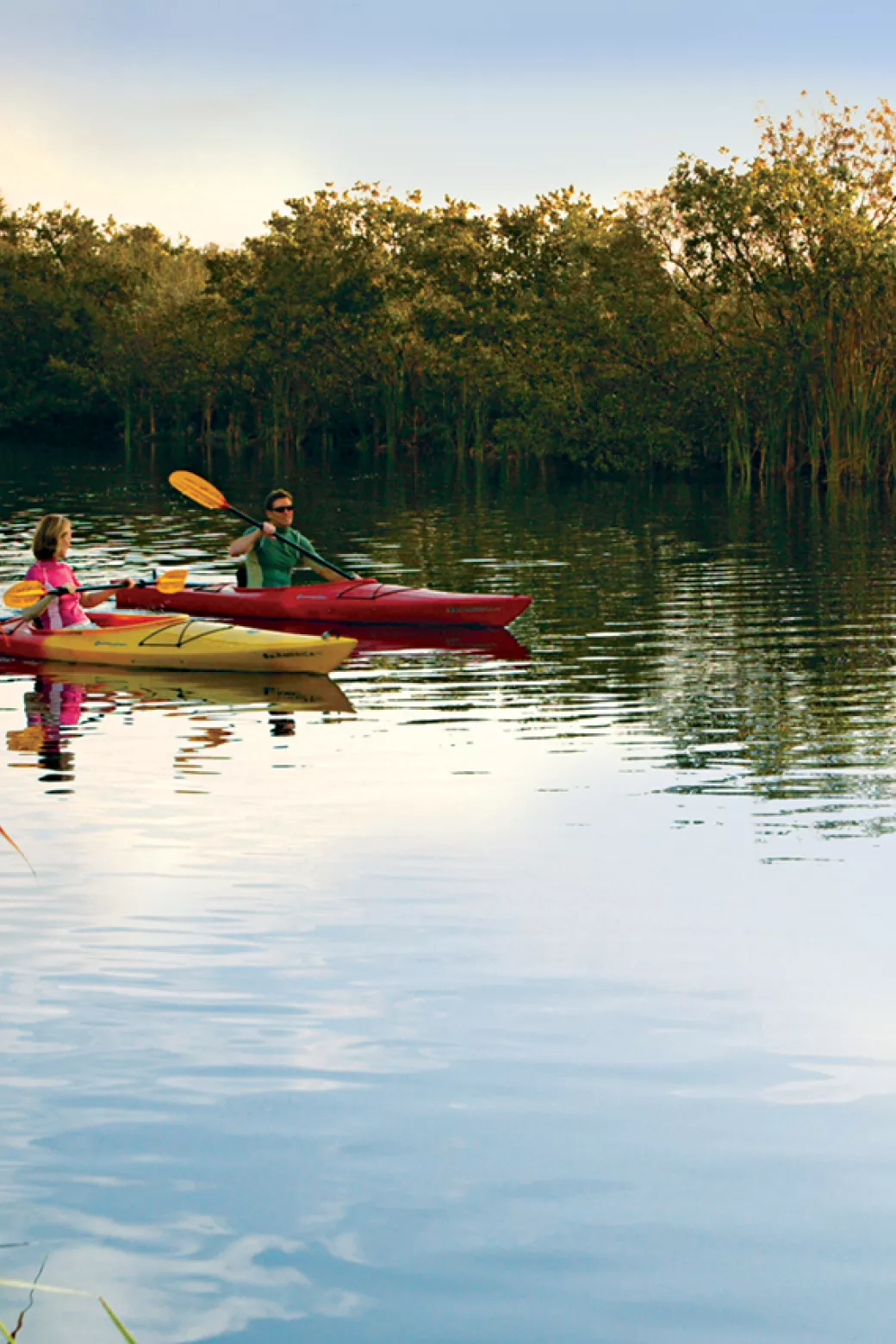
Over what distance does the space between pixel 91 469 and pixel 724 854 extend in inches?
1834

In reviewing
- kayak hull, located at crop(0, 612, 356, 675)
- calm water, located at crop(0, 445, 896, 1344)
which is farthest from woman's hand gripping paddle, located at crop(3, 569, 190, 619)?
calm water, located at crop(0, 445, 896, 1344)

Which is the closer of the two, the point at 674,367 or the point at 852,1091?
the point at 852,1091

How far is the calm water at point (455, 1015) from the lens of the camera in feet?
11.6

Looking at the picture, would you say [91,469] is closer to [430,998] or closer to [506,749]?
[506,749]

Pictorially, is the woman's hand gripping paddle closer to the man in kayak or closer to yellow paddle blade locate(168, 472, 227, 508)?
the man in kayak

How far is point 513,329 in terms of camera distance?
4978 centimetres

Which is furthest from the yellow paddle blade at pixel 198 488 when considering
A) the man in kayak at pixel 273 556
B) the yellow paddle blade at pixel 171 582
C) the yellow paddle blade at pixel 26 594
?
the yellow paddle blade at pixel 26 594

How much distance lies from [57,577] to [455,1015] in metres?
8.78

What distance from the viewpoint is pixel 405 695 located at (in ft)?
39.2

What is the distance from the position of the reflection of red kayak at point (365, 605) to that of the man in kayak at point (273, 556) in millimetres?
203

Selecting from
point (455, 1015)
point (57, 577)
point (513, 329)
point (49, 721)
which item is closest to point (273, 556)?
point (57, 577)

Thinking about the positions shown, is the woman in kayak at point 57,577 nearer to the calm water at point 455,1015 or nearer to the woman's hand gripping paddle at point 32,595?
the woman's hand gripping paddle at point 32,595

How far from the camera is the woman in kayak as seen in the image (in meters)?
12.7

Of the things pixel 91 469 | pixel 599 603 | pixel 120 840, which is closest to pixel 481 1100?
pixel 120 840
